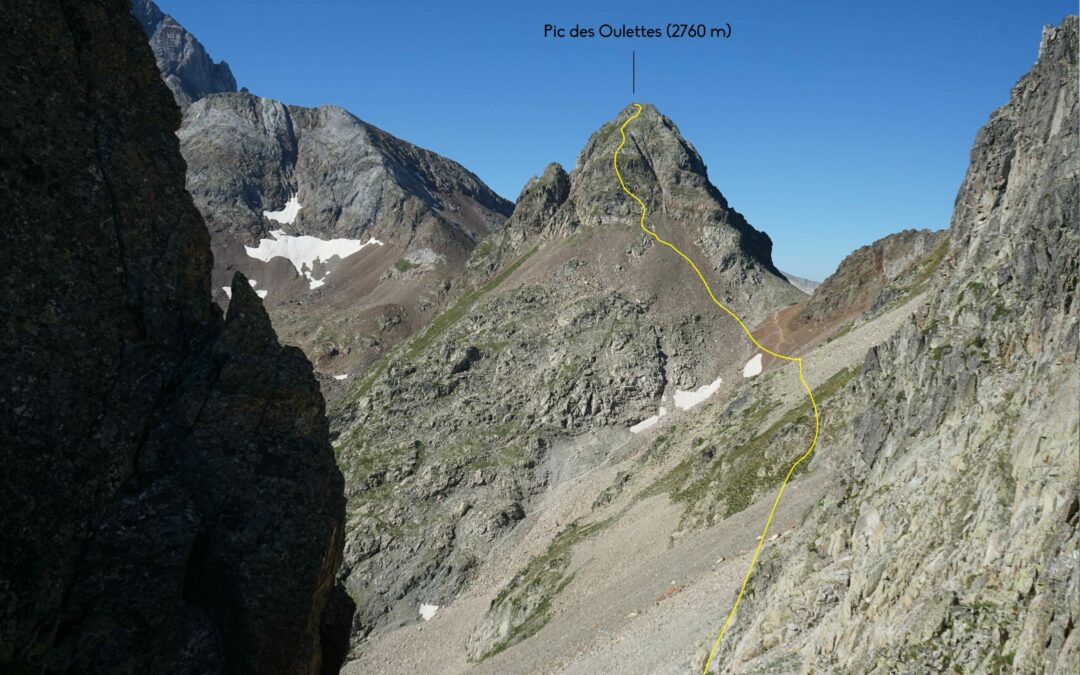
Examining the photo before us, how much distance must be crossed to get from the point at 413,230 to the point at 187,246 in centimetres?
17921

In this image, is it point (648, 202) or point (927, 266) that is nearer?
point (927, 266)

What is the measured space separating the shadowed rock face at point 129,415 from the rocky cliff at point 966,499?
17.3 m

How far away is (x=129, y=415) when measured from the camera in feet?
65.2

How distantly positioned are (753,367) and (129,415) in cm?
8804

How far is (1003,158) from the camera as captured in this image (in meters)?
58.6

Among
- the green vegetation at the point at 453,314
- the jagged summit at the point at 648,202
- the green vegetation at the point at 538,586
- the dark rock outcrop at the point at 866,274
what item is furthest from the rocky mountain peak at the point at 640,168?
the green vegetation at the point at 538,586

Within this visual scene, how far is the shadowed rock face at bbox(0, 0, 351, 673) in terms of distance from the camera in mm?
17531

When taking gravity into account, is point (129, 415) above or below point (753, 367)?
below

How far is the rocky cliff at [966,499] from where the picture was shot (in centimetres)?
1944

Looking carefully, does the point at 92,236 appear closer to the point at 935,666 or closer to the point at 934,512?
the point at 935,666

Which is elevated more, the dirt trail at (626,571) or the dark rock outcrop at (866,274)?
the dark rock outcrop at (866,274)

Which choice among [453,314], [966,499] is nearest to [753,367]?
[453,314]

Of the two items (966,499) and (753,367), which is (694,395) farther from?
(966,499)

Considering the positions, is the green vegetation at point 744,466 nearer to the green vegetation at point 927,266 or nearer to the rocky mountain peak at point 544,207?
the green vegetation at point 927,266
